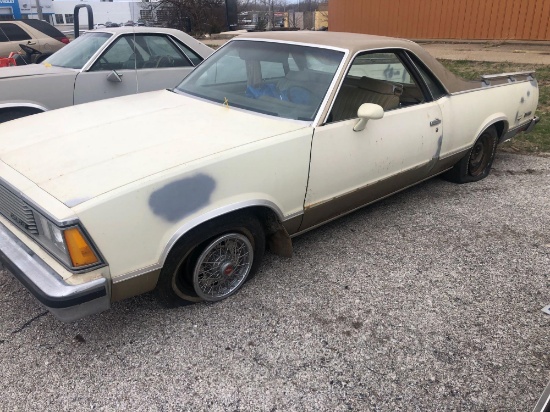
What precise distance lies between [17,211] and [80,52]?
3867 mm

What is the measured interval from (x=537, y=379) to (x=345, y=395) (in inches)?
39.3

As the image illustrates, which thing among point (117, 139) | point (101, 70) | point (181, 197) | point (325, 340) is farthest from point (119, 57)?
point (325, 340)

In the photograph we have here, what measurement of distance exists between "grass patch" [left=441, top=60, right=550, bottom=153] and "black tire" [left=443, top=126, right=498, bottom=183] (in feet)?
2.08

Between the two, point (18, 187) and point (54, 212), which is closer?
point (54, 212)

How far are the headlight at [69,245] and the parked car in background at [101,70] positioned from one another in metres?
3.23

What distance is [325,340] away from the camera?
2662 millimetres

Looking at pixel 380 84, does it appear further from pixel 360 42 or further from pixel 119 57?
pixel 119 57

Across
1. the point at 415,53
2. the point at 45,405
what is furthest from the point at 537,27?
the point at 45,405

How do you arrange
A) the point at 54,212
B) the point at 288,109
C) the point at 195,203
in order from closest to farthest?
the point at 54,212
the point at 195,203
the point at 288,109

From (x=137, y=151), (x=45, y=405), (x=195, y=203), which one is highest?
(x=137, y=151)

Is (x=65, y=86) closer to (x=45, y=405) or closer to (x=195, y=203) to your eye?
(x=195, y=203)

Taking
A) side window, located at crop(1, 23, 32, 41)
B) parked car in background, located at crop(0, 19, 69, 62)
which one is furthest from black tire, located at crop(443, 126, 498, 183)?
side window, located at crop(1, 23, 32, 41)

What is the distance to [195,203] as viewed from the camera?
8.22 feet

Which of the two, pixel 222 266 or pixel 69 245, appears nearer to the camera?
pixel 69 245
